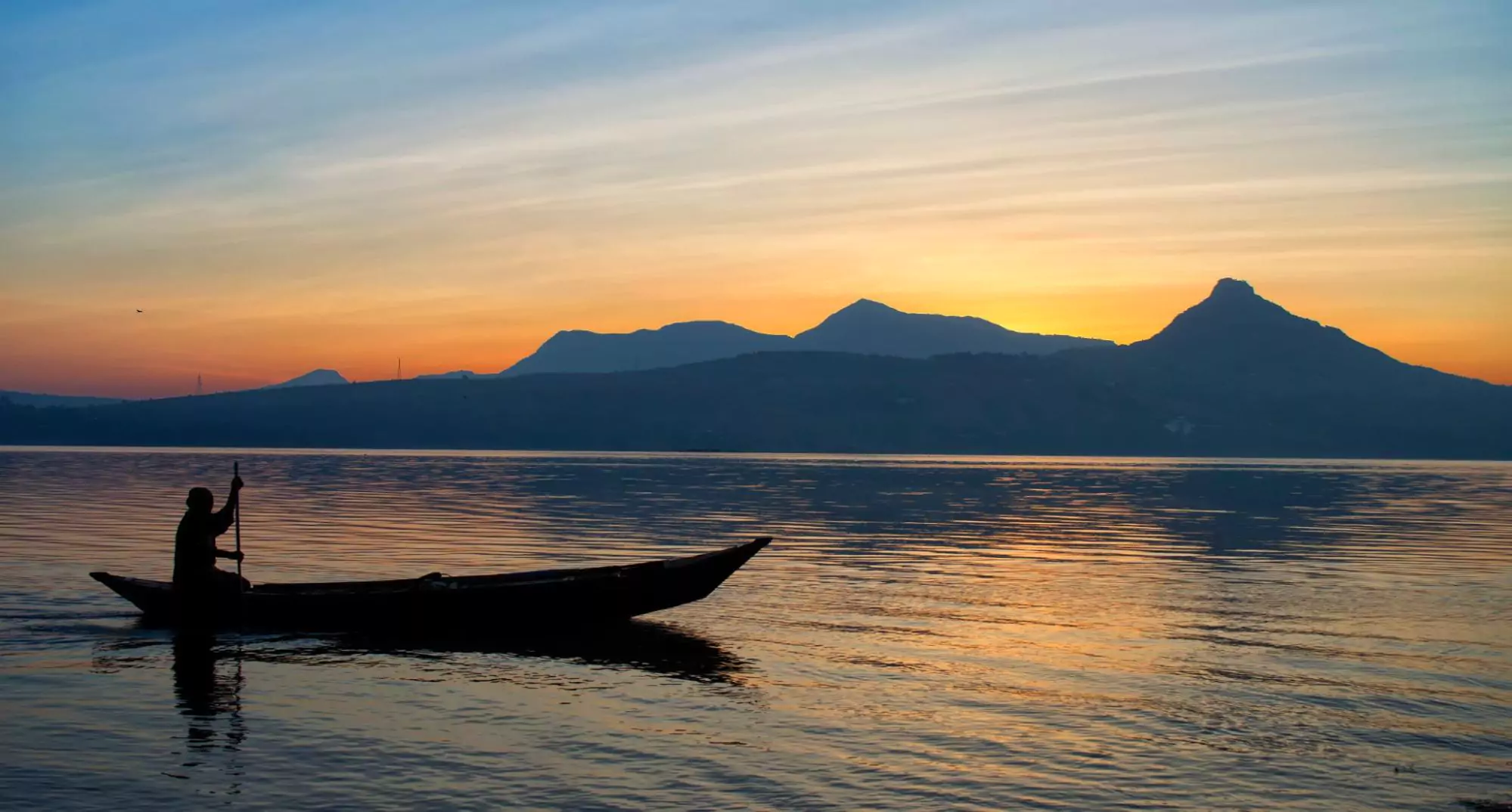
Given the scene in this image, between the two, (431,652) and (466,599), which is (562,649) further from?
(431,652)

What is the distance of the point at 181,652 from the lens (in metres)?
27.0

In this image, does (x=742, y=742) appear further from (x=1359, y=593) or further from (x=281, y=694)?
(x=1359, y=593)

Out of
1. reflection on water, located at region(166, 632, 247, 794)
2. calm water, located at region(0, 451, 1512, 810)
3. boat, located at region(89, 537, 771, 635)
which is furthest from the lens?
boat, located at region(89, 537, 771, 635)

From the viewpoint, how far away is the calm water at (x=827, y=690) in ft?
55.0

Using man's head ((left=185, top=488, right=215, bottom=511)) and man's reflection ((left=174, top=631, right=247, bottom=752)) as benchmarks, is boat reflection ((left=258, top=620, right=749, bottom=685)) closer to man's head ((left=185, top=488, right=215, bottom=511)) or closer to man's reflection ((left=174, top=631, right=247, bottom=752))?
man's reflection ((left=174, top=631, right=247, bottom=752))

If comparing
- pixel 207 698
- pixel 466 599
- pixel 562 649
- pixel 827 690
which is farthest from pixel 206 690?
pixel 827 690

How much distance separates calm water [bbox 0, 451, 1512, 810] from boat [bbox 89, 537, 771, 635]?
690 mm

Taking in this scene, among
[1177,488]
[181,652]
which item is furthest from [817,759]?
[1177,488]

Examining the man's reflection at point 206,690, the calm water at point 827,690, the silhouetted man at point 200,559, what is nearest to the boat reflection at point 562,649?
the calm water at point 827,690

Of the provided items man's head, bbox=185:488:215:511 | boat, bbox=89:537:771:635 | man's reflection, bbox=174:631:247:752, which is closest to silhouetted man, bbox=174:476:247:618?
man's head, bbox=185:488:215:511

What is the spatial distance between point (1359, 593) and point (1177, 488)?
9384 cm

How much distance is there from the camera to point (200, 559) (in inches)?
1152

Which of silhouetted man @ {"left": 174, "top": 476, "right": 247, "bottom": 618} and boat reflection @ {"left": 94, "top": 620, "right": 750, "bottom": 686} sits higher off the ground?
silhouetted man @ {"left": 174, "top": 476, "right": 247, "bottom": 618}

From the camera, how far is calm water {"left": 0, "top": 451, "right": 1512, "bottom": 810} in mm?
16766
